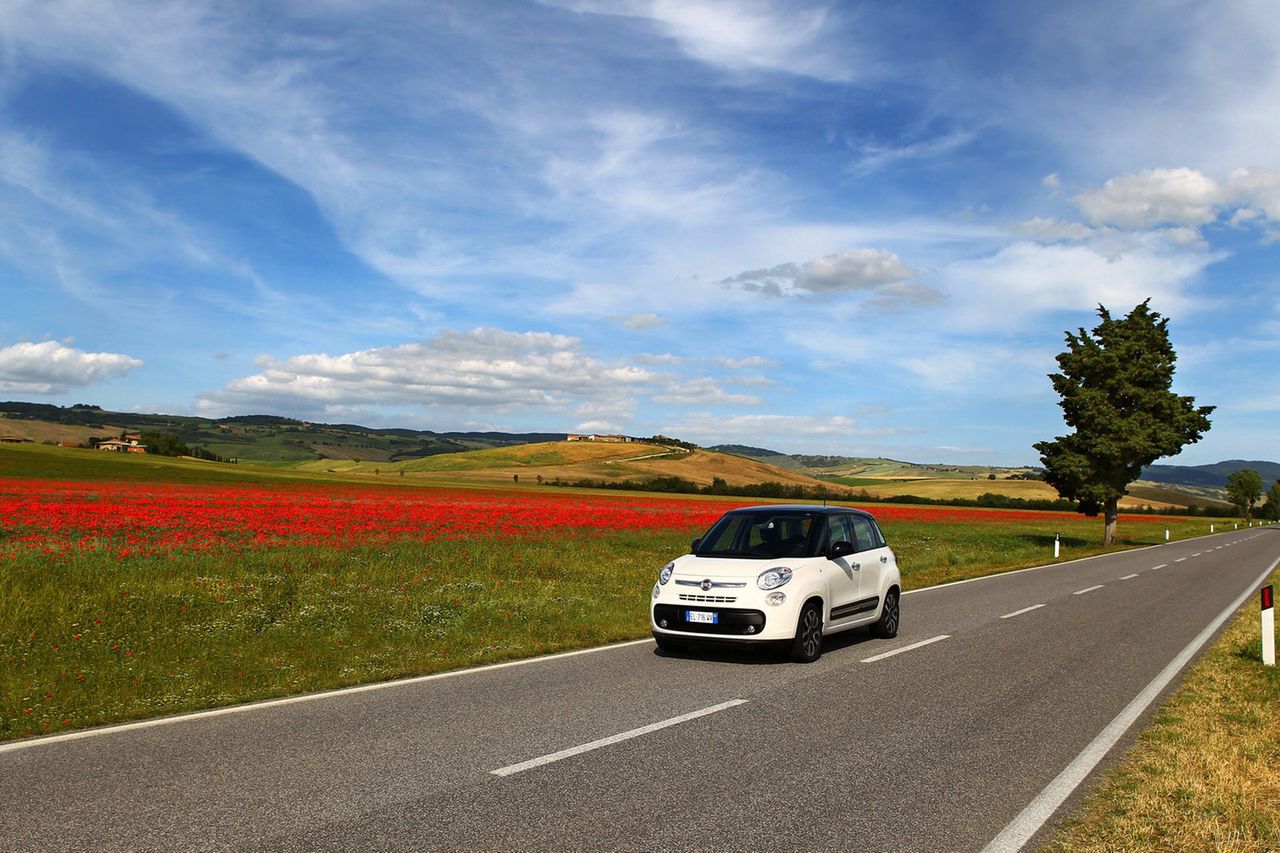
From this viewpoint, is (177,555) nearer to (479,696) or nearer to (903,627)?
(479,696)

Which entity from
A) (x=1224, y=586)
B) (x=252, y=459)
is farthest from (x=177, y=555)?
(x=252, y=459)

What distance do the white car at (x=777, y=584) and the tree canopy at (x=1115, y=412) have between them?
32.1 meters

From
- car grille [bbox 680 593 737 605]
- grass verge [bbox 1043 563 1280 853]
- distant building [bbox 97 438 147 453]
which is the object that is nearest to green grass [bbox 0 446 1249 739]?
car grille [bbox 680 593 737 605]

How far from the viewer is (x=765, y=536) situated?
11445 mm

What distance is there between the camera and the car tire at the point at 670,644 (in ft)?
34.5

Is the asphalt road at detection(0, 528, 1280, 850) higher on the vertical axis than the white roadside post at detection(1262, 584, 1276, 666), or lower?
lower

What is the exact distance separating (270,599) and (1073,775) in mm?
11598

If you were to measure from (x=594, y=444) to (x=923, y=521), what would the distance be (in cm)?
10125

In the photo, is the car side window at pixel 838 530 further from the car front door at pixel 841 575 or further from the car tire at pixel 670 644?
the car tire at pixel 670 644

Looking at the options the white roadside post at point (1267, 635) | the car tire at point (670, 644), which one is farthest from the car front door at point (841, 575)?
the white roadside post at point (1267, 635)

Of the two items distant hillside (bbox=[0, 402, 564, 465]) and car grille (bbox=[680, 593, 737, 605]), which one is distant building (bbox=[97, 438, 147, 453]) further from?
car grille (bbox=[680, 593, 737, 605])

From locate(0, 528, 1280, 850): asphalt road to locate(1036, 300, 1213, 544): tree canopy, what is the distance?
3225 cm

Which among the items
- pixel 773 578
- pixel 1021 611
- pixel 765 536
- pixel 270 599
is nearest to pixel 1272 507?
pixel 1021 611

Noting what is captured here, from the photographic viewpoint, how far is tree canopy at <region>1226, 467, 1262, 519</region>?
5153 inches
